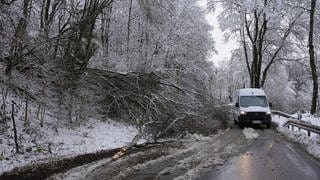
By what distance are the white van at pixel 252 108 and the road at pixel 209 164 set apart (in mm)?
9284

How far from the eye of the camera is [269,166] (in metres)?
11.8

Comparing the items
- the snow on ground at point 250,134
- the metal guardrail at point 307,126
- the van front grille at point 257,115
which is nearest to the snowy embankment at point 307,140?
the metal guardrail at point 307,126

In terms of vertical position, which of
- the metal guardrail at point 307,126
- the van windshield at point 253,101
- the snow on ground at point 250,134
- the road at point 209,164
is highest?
the van windshield at point 253,101

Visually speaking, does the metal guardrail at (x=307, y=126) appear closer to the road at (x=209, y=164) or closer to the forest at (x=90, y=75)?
the road at (x=209, y=164)

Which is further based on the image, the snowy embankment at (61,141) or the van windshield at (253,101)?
the van windshield at (253,101)

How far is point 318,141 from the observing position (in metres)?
16.6

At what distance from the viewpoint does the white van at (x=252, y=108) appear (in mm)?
26125

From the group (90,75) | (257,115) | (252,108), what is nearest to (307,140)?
(257,115)

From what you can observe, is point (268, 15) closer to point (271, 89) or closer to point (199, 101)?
point (199, 101)

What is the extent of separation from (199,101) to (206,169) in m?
10.9

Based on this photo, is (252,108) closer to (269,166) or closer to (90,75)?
(90,75)

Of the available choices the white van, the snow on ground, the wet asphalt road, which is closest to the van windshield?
the white van

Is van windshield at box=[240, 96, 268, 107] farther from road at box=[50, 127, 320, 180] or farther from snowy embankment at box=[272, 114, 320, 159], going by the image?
road at box=[50, 127, 320, 180]

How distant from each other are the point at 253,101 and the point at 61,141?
15.2 meters
